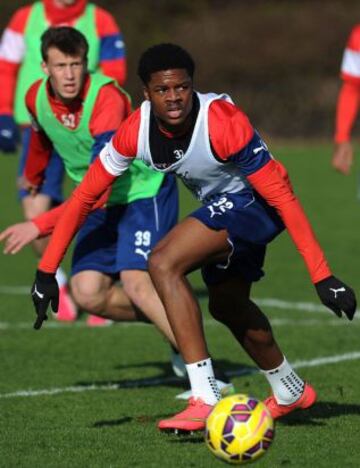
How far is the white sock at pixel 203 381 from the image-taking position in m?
6.90

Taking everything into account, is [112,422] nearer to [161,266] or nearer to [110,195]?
[161,266]

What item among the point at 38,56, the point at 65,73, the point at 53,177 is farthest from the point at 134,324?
the point at 65,73

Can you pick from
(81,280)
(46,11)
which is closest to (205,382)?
(81,280)

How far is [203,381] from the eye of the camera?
6.91 m

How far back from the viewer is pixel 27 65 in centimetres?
1202

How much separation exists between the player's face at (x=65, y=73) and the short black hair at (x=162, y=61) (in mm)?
1468

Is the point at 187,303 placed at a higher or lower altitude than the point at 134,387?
higher

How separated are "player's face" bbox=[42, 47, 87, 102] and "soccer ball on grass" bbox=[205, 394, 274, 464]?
272cm

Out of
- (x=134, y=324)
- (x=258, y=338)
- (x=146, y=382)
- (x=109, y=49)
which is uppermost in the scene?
(x=109, y=49)

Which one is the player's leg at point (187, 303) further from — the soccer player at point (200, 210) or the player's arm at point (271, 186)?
the player's arm at point (271, 186)

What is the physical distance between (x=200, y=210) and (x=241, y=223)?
0.71 feet

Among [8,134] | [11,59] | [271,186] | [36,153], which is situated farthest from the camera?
[11,59]

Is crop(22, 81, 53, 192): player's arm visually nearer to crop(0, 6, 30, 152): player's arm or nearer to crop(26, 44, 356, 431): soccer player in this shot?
crop(26, 44, 356, 431): soccer player

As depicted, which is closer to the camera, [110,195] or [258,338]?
[258,338]
